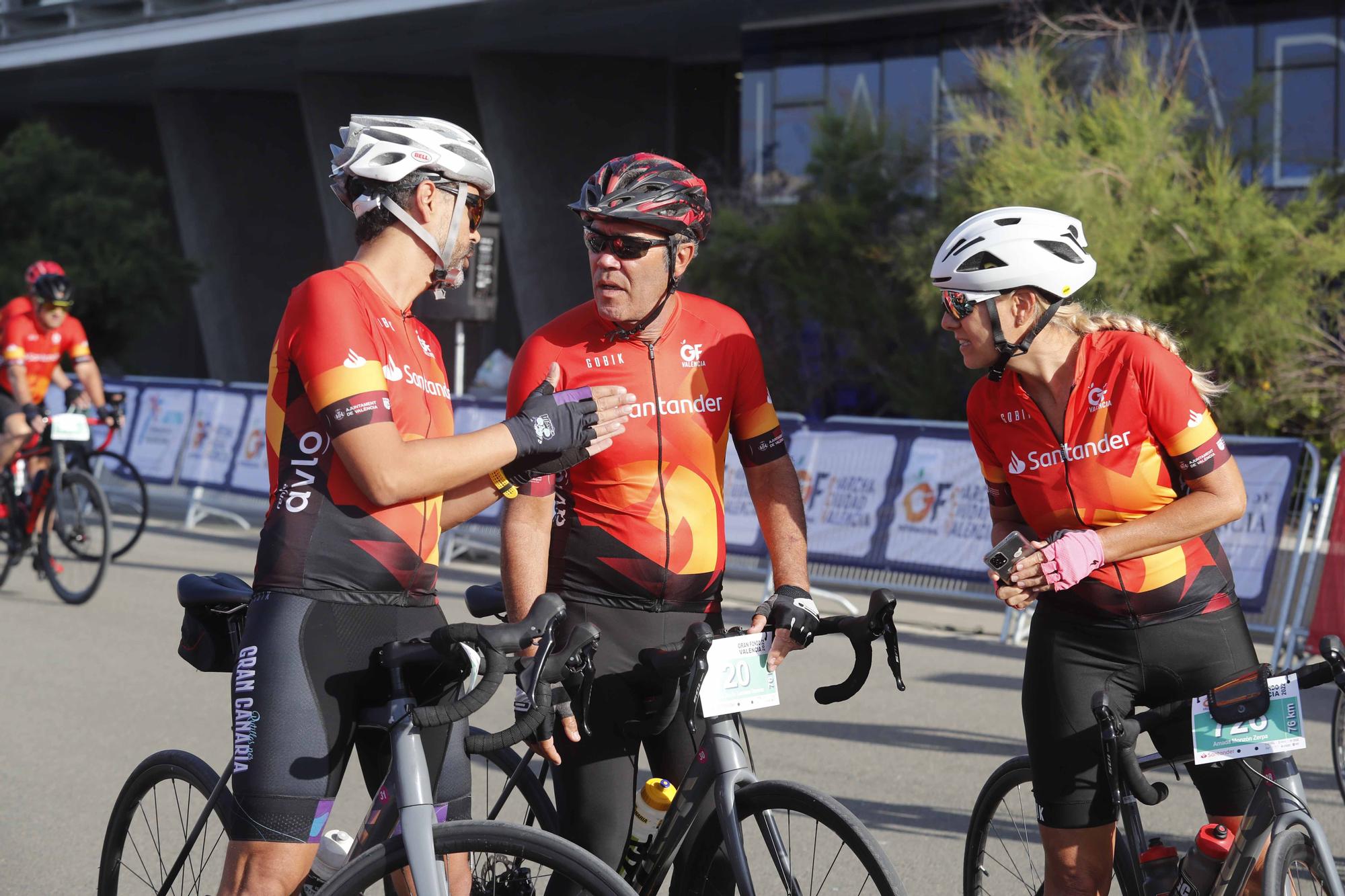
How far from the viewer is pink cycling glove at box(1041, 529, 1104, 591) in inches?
129

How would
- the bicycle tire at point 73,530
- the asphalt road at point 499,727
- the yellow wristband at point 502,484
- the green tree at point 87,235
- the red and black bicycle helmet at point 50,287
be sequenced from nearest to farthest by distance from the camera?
the yellow wristband at point 502,484 → the asphalt road at point 499,727 → the bicycle tire at point 73,530 → the red and black bicycle helmet at point 50,287 → the green tree at point 87,235

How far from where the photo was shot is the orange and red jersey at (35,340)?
11.3m

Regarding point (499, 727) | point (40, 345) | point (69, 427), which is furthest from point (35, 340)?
point (499, 727)

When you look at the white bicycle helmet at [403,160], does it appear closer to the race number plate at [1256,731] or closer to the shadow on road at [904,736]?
the race number plate at [1256,731]

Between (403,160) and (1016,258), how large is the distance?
4.62 ft

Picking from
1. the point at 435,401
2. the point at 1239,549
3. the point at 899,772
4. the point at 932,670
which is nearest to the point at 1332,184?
the point at 1239,549

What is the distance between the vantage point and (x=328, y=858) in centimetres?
337

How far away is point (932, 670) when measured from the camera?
901 centimetres

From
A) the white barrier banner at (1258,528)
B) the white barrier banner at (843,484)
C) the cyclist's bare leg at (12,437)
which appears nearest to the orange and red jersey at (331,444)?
the white barrier banner at (1258,528)

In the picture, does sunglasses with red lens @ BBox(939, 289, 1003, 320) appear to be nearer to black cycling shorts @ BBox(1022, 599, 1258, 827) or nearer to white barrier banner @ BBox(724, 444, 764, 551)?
black cycling shorts @ BBox(1022, 599, 1258, 827)

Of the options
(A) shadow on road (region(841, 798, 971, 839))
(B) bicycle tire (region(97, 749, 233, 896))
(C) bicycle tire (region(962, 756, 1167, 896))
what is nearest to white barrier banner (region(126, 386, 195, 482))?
(A) shadow on road (region(841, 798, 971, 839))

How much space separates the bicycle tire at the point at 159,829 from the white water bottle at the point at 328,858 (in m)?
0.22

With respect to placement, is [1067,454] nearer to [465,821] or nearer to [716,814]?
[716,814]

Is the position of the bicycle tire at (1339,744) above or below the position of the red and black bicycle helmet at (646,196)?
below
